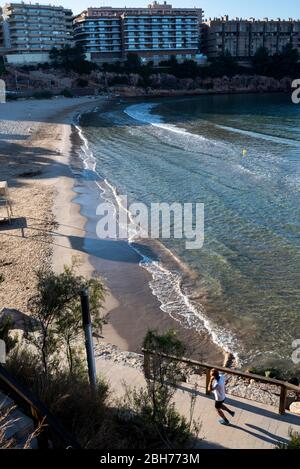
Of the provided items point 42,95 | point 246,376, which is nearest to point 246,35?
point 42,95

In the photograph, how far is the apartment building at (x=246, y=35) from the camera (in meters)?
138

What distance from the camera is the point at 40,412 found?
4.89m

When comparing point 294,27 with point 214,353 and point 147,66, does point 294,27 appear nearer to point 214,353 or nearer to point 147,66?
point 147,66

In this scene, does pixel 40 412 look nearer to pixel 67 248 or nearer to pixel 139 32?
pixel 67 248

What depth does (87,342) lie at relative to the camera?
6512 millimetres

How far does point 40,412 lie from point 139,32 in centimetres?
14308

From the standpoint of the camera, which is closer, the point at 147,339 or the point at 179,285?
the point at 147,339

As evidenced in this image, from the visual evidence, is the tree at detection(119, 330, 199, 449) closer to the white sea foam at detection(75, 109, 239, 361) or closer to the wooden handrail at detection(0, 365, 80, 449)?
the wooden handrail at detection(0, 365, 80, 449)

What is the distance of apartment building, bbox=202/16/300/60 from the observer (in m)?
138

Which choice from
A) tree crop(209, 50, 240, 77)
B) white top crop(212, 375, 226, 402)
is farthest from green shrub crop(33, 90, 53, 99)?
white top crop(212, 375, 226, 402)

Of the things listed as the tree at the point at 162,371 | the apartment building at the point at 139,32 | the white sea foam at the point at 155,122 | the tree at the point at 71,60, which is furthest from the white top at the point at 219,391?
the apartment building at the point at 139,32

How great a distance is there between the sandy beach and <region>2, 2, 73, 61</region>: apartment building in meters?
99.5
